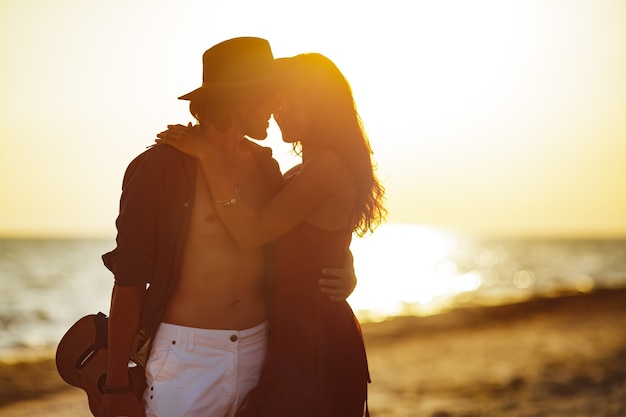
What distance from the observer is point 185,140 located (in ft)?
11.6

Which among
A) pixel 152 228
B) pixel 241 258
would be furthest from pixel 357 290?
pixel 152 228

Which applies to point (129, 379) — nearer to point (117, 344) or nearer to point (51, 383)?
point (117, 344)

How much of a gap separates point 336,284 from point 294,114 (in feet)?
2.80

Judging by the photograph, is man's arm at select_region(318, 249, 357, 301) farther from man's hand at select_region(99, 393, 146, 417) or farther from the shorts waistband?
man's hand at select_region(99, 393, 146, 417)

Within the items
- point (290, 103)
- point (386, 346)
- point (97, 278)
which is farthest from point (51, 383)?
point (97, 278)

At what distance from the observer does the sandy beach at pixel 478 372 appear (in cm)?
1112

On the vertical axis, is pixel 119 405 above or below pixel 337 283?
below

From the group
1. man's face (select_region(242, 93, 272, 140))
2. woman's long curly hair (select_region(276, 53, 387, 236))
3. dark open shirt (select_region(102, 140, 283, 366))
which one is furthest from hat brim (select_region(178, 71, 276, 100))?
woman's long curly hair (select_region(276, 53, 387, 236))

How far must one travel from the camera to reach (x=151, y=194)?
11.1 feet

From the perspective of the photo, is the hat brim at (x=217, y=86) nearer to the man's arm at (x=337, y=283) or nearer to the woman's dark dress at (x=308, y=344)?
the woman's dark dress at (x=308, y=344)

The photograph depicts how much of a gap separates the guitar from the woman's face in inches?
50.6

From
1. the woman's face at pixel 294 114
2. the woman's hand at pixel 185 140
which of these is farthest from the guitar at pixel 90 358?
the woman's face at pixel 294 114

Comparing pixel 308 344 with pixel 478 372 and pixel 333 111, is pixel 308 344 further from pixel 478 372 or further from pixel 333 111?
pixel 478 372

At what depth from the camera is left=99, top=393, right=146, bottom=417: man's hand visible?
3.35 meters
